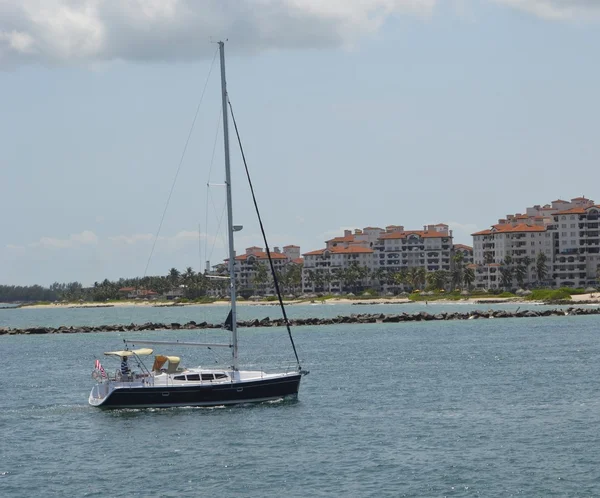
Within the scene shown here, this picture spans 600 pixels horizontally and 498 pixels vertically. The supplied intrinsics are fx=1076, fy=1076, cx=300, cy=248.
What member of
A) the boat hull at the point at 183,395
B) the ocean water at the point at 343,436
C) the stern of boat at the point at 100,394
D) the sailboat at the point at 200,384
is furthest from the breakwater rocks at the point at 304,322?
the boat hull at the point at 183,395

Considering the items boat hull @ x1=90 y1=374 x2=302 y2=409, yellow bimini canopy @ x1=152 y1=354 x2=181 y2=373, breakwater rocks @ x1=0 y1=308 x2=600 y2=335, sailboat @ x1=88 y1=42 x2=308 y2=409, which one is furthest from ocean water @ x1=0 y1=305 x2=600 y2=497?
breakwater rocks @ x1=0 y1=308 x2=600 y2=335

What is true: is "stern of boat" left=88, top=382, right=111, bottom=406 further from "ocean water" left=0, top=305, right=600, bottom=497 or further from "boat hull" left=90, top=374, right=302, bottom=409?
"ocean water" left=0, top=305, right=600, bottom=497

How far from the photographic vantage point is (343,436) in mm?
42500

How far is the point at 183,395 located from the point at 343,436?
10.3 meters

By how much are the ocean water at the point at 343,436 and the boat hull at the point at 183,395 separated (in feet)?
1.42

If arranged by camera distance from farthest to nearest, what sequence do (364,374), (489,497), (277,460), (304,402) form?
1. (364,374)
2. (304,402)
3. (277,460)
4. (489,497)

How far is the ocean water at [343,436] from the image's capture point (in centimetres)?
3453

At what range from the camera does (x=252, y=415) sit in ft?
159

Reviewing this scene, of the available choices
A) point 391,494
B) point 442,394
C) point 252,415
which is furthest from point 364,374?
point 391,494

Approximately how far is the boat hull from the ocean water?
1.42ft

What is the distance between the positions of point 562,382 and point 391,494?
28.4 metres

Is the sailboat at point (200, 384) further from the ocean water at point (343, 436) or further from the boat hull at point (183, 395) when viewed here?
the ocean water at point (343, 436)

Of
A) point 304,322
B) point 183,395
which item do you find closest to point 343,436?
point 183,395

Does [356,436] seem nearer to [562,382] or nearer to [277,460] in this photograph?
[277,460]
